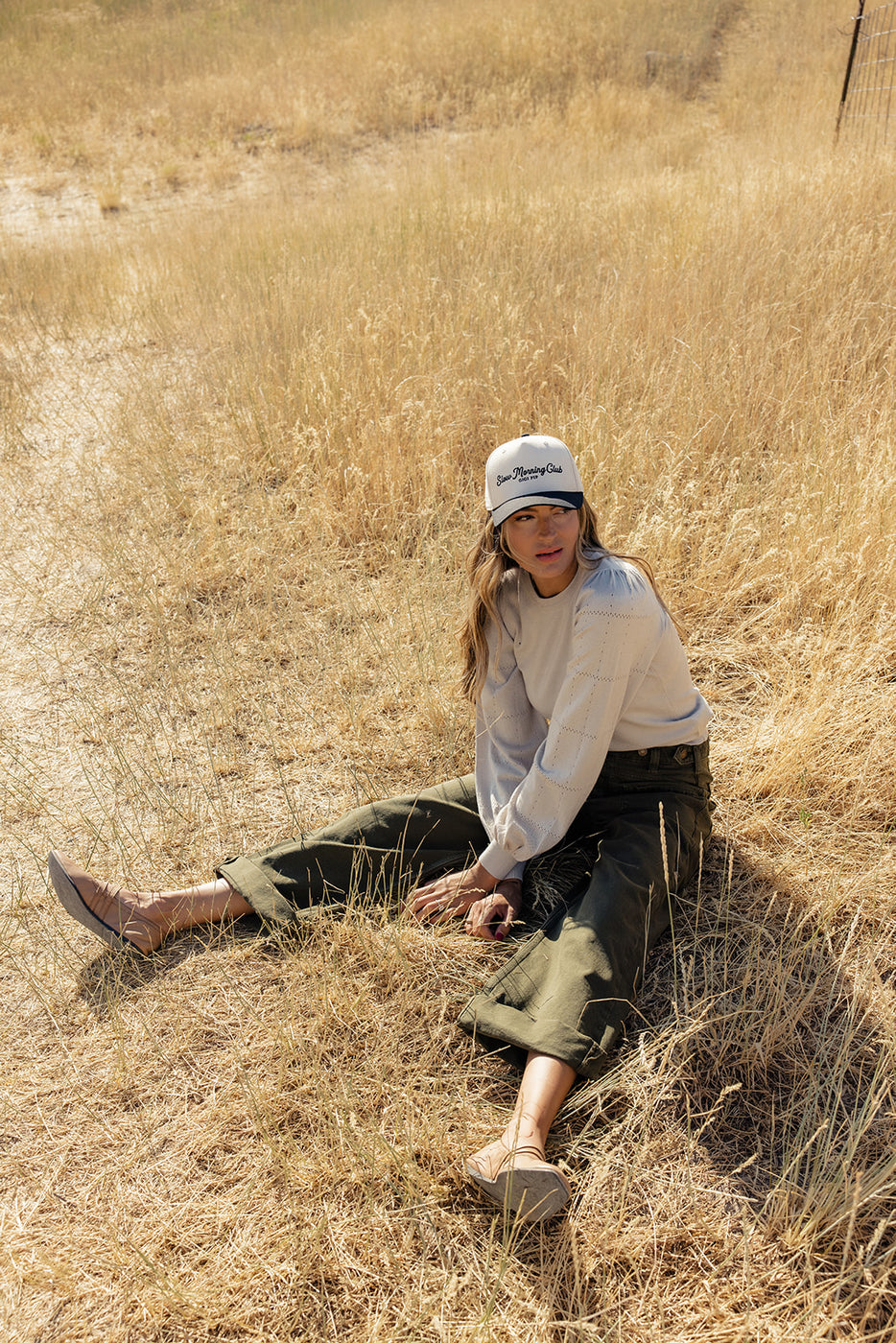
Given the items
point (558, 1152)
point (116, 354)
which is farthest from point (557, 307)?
point (558, 1152)

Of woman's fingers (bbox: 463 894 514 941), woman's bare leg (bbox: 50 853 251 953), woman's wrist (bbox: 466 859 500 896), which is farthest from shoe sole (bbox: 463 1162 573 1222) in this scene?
woman's bare leg (bbox: 50 853 251 953)

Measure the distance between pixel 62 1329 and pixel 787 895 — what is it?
66.6 inches

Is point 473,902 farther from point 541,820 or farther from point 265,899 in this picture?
point 265,899

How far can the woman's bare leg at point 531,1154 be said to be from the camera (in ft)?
5.05

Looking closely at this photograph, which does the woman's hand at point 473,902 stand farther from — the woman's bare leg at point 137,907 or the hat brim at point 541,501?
the hat brim at point 541,501

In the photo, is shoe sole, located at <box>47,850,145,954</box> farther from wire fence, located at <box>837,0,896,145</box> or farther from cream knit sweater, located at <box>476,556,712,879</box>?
wire fence, located at <box>837,0,896,145</box>

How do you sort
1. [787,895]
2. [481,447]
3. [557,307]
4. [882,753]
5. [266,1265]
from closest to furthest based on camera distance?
1. [266,1265]
2. [787,895]
3. [882,753]
4. [481,447]
5. [557,307]

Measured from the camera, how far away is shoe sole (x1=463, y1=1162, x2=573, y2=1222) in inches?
60.2

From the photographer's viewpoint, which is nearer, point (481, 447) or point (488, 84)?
point (481, 447)

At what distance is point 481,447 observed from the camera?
13.4 feet

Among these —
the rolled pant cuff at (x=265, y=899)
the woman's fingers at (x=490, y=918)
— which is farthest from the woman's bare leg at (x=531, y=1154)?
the rolled pant cuff at (x=265, y=899)

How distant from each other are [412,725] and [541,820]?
898mm

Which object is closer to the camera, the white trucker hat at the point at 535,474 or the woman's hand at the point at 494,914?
the white trucker hat at the point at 535,474

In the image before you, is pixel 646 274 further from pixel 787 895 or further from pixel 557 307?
pixel 787 895
